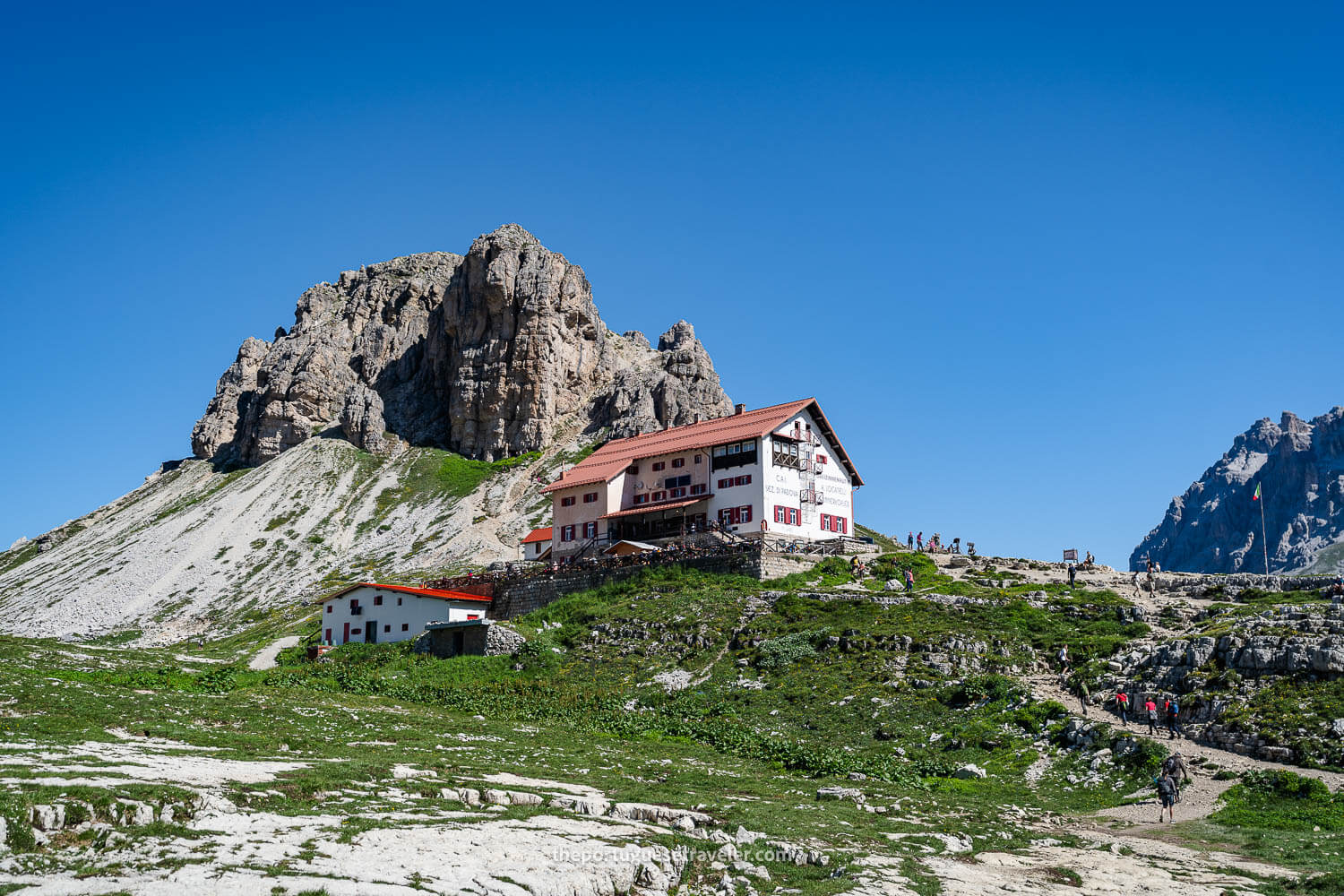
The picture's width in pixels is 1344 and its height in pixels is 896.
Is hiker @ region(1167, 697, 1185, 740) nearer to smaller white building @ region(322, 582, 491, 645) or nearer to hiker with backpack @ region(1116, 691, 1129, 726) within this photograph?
hiker with backpack @ region(1116, 691, 1129, 726)

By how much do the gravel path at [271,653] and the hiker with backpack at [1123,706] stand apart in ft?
176

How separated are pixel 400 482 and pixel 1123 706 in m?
149

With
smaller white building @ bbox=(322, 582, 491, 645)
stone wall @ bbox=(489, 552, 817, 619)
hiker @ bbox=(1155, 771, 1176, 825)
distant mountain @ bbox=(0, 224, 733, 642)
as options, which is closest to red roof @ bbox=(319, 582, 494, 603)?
smaller white building @ bbox=(322, 582, 491, 645)

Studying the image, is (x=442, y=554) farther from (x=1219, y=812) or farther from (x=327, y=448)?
(x=1219, y=812)

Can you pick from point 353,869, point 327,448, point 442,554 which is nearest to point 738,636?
point 353,869

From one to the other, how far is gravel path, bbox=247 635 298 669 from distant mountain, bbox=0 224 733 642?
3391 cm

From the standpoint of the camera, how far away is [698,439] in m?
86.9

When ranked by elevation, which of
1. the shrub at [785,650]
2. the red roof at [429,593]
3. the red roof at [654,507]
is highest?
the red roof at [654,507]

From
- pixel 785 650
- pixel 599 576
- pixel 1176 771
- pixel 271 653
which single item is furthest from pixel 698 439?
pixel 1176 771

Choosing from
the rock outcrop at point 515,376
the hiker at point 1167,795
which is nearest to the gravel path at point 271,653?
the hiker at point 1167,795

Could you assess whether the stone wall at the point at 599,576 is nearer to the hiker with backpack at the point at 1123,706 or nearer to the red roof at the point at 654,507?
the red roof at the point at 654,507

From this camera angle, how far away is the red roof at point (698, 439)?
83250 millimetres

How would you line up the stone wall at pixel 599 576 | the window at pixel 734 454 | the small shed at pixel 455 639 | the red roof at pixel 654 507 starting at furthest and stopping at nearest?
the red roof at pixel 654 507 < the window at pixel 734 454 < the stone wall at pixel 599 576 < the small shed at pixel 455 639

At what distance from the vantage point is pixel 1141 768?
3588 cm
